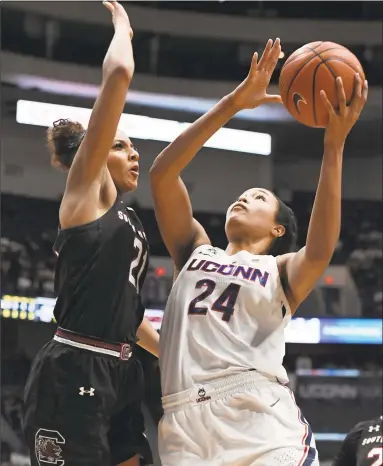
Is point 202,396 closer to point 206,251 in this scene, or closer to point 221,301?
point 221,301

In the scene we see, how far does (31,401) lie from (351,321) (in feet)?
37.4

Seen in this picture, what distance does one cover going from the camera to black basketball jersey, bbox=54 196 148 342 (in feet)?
9.00

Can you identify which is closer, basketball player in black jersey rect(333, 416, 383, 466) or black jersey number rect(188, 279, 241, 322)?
black jersey number rect(188, 279, 241, 322)

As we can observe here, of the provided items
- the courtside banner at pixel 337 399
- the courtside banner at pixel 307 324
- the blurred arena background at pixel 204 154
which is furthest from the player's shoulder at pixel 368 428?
the courtside banner at pixel 307 324

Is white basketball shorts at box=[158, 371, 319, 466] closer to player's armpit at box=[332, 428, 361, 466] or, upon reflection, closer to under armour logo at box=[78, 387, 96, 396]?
under armour logo at box=[78, 387, 96, 396]

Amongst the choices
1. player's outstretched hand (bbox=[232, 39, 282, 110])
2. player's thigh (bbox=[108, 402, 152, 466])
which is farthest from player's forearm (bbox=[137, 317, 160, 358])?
player's outstretched hand (bbox=[232, 39, 282, 110])

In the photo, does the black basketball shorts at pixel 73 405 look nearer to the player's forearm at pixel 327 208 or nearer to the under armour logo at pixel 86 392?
the under armour logo at pixel 86 392

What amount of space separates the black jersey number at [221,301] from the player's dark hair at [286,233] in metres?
0.49

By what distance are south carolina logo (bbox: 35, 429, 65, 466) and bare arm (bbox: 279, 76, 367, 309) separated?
105cm

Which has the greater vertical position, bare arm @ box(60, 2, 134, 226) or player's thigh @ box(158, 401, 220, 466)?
bare arm @ box(60, 2, 134, 226)

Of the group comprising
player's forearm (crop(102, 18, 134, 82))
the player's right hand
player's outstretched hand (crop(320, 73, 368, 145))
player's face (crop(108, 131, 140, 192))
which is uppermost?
the player's right hand

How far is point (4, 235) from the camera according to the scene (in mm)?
13914

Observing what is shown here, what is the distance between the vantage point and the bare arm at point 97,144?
2.67 metres

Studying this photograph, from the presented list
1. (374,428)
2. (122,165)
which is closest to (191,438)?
(122,165)
